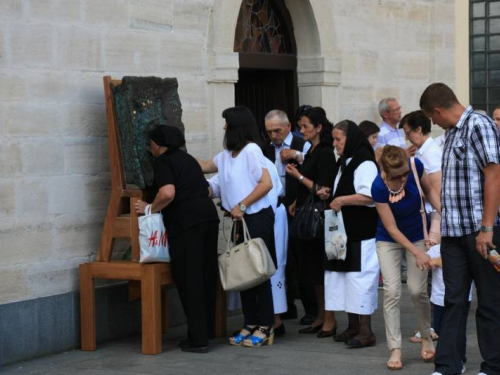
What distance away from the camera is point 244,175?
28.8 feet

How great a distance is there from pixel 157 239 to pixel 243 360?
104 cm

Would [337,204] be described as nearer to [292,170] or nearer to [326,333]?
[292,170]

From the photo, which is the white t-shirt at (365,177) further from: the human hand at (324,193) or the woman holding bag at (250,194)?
the woman holding bag at (250,194)

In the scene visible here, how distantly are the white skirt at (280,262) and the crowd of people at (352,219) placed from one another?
0.04 ft

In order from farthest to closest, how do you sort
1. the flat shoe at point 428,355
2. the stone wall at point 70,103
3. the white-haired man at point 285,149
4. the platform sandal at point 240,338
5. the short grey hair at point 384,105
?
1. the short grey hair at point 384,105
2. the white-haired man at point 285,149
3. the platform sandal at point 240,338
4. the stone wall at point 70,103
5. the flat shoe at point 428,355

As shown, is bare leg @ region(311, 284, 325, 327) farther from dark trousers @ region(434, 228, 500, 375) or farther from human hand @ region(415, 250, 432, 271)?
dark trousers @ region(434, 228, 500, 375)

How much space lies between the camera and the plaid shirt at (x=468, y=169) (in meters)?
6.94

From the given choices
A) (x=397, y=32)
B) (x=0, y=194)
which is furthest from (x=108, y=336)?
(x=397, y=32)

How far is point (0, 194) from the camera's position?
26.7 ft

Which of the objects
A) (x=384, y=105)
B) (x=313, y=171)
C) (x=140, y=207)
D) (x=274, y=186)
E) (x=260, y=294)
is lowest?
(x=260, y=294)

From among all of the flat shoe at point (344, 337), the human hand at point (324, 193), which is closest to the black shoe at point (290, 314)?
the flat shoe at point (344, 337)

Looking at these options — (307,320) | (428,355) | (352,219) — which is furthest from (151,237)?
(428,355)

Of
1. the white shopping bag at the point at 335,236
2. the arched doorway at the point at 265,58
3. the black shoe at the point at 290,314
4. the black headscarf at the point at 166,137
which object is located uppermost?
the arched doorway at the point at 265,58

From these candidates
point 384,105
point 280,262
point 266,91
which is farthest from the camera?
point 384,105
